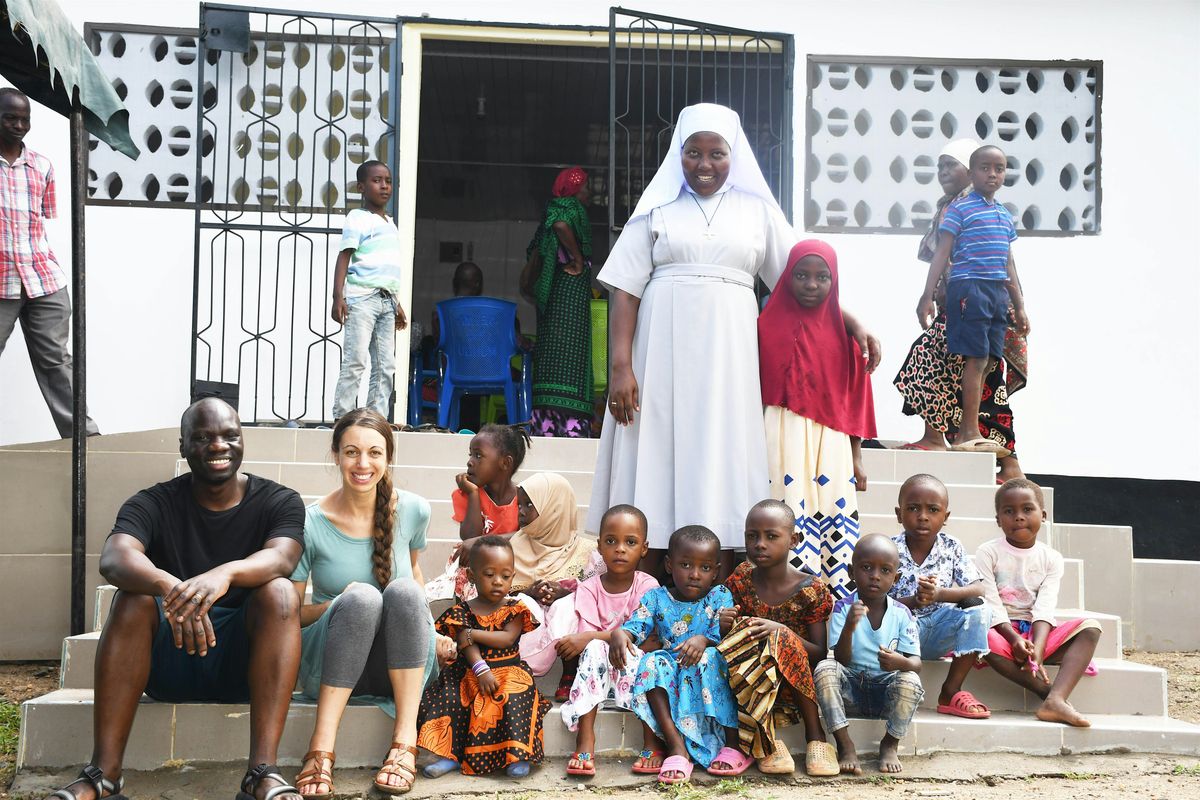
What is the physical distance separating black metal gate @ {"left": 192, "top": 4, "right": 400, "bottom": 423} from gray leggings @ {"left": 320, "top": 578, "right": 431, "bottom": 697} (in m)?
3.90

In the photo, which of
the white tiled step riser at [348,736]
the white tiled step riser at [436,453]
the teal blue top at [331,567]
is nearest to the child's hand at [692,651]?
the white tiled step riser at [348,736]

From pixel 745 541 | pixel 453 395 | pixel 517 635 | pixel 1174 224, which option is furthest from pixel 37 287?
pixel 1174 224

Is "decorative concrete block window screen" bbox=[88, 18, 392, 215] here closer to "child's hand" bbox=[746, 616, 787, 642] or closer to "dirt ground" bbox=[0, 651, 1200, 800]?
"dirt ground" bbox=[0, 651, 1200, 800]

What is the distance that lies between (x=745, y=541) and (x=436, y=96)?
23.9ft

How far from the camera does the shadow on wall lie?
23.5 feet

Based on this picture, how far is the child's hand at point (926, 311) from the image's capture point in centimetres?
594

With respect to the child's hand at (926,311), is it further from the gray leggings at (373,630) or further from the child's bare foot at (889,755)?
the gray leggings at (373,630)

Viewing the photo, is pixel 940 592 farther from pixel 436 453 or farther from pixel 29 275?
pixel 29 275

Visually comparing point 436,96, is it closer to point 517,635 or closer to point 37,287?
point 37,287

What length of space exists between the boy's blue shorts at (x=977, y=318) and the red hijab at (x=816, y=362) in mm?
1667

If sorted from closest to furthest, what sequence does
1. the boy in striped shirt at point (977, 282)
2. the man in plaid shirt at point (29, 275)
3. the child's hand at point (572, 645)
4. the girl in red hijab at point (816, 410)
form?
the child's hand at point (572, 645) < the girl in red hijab at point (816, 410) < the boy in striped shirt at point (977, 282) < the man in plaid shirt at point (29, 275)

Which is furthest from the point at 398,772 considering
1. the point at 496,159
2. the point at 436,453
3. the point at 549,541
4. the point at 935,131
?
the point at 496,159

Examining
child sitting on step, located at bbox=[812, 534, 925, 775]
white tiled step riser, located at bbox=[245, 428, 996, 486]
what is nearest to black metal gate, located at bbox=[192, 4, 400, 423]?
white tiled step riser, located at bbox=[245, 428, 996, 486]

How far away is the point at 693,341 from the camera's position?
4270 mm
